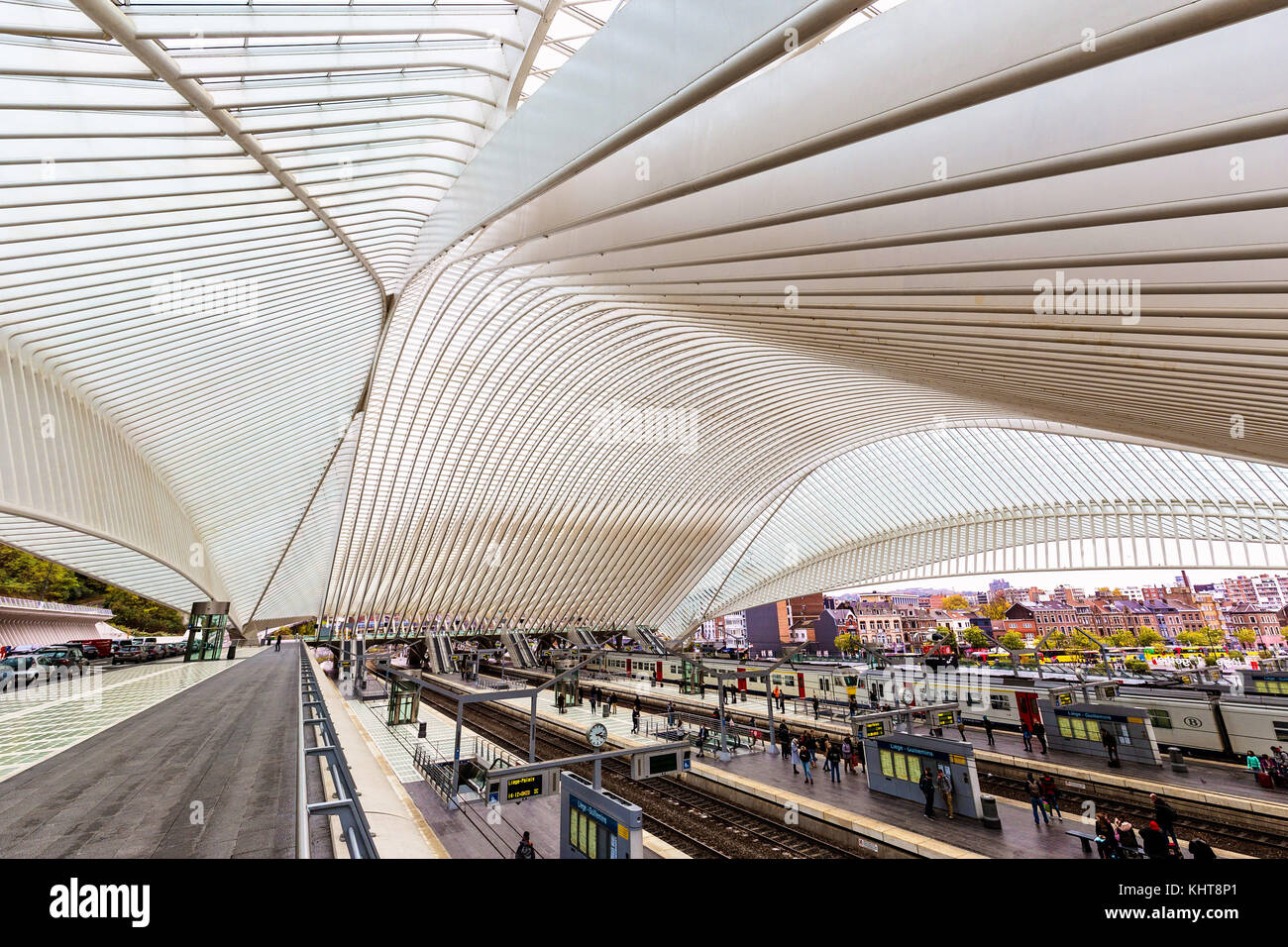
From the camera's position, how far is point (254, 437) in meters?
25.3

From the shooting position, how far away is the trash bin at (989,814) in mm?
13172

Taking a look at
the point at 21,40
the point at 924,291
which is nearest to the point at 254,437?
the point at 21,40

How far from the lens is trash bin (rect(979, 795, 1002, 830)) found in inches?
519

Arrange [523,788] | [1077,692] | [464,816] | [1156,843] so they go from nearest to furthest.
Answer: [1156,843], [523,788], [464,816], [1077,692]

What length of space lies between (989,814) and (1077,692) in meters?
14.7

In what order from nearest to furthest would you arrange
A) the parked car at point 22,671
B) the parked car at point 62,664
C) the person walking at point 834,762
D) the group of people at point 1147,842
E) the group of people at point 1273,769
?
the group of people at point 1147,842, the group of people at point 1273,769, the person walking at point 834,762, the parked car at point 22,671, the parked car at point 62,664

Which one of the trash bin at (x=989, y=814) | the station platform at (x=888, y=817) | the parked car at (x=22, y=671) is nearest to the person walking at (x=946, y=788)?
the station platform at (x=888, y=817)

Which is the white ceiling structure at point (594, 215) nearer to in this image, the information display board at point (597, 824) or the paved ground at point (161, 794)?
the paved ground at point (161, 794)

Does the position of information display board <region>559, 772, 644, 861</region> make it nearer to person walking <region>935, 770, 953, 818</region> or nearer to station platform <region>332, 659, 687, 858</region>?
station platform <region>332, 659, 687, 858</region>

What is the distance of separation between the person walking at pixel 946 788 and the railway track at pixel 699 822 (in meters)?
2.74

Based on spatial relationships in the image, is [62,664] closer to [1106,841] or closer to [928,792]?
[928,792]

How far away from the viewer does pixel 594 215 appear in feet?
29.6

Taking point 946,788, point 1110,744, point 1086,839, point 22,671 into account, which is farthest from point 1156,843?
point 22,671
